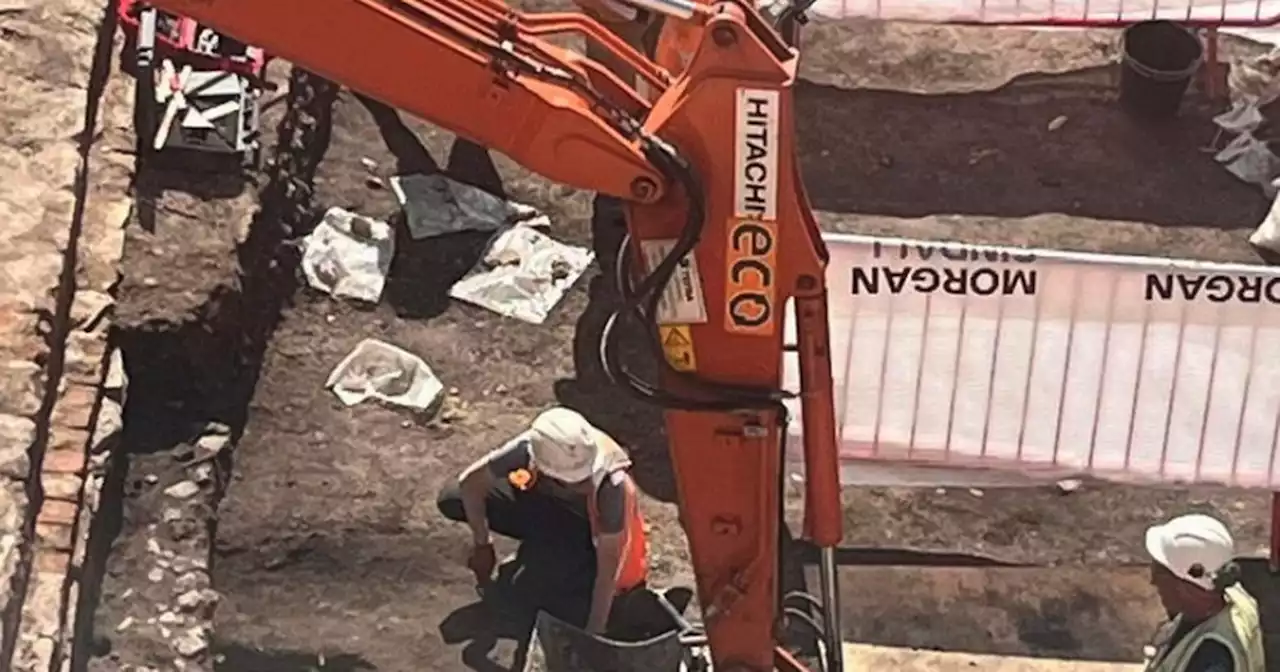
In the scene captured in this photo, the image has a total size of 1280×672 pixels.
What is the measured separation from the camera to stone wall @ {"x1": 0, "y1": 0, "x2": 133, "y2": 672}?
25.0 ft

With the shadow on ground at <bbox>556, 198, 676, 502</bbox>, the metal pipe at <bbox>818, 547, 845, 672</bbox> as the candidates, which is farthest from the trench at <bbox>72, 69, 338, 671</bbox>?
the metal pipe at <bbox>818, 547, 845, 672</bbox>

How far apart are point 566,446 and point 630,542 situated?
23.9 inches

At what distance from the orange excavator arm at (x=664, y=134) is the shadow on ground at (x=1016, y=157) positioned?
4726 mm

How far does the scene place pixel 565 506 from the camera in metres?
8.73

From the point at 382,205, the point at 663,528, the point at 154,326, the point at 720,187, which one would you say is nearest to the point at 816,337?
the point at 720,187

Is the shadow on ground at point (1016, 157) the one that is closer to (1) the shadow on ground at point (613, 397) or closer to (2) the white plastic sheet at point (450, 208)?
(1) the shadow on ground at point (613, 397)

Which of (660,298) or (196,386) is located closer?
(660,298)

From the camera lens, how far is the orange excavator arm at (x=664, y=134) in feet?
20.4

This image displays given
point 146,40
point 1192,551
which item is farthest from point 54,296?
point 1192,551

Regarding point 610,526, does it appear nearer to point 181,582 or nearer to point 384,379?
point 181,582

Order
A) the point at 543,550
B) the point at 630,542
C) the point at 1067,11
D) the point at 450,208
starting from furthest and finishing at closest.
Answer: the point at 1067,11, the point at 450,208, the point at 543,550, the point at 630,542

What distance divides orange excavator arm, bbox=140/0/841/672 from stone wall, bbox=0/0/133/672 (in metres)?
2.14

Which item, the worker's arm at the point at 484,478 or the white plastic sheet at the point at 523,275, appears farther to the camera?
the white plastic sheet at the point at 523,275

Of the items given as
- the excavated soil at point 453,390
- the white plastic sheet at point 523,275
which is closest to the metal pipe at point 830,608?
the excavated soil at point 453,390
